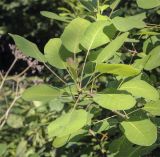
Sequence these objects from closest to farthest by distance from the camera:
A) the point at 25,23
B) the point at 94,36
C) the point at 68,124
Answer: the point at 68,124, the point at 94,36, the point at 25,23

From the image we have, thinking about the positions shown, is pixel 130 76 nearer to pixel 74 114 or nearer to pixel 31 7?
pixel 74 114

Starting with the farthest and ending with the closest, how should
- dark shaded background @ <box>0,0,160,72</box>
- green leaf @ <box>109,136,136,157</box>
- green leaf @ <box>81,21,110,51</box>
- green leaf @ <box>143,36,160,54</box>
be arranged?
dark shaded background @ <box>0,0,160,72</box>
green leaf @ <box>143,36,160,54</box>
green leaf @ <box>109,136,136,157</box>
green leaf @ <box>81,21,110,51</box>

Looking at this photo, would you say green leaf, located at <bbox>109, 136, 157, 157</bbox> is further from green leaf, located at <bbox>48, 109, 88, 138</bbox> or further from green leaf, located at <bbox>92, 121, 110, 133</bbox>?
green leaf, located at <bbox>48, 109, 88, 138</bbox>

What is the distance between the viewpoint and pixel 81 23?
1051 mm

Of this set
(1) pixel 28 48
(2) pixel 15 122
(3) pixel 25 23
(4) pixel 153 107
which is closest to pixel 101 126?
(4) pixel 153 107

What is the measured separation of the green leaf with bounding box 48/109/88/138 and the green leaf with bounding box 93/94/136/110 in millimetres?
47

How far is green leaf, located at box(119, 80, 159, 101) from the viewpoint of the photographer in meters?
0.98

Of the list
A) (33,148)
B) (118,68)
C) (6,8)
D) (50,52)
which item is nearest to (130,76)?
(118,68)

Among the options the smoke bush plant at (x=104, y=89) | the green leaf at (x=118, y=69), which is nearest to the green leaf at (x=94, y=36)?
the smoke bush plant at (x=104, y=89)

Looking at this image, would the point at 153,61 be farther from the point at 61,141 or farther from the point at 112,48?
the point at 61,141

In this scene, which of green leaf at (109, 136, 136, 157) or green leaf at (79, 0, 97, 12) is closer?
green leaf at (109, 136, 136, 157)

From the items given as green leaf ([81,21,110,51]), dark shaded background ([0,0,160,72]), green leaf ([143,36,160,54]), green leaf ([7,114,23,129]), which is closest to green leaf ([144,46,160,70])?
green leaf ([81,21,110,51])

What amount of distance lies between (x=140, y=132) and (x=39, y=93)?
0.24 m

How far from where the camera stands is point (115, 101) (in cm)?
94
